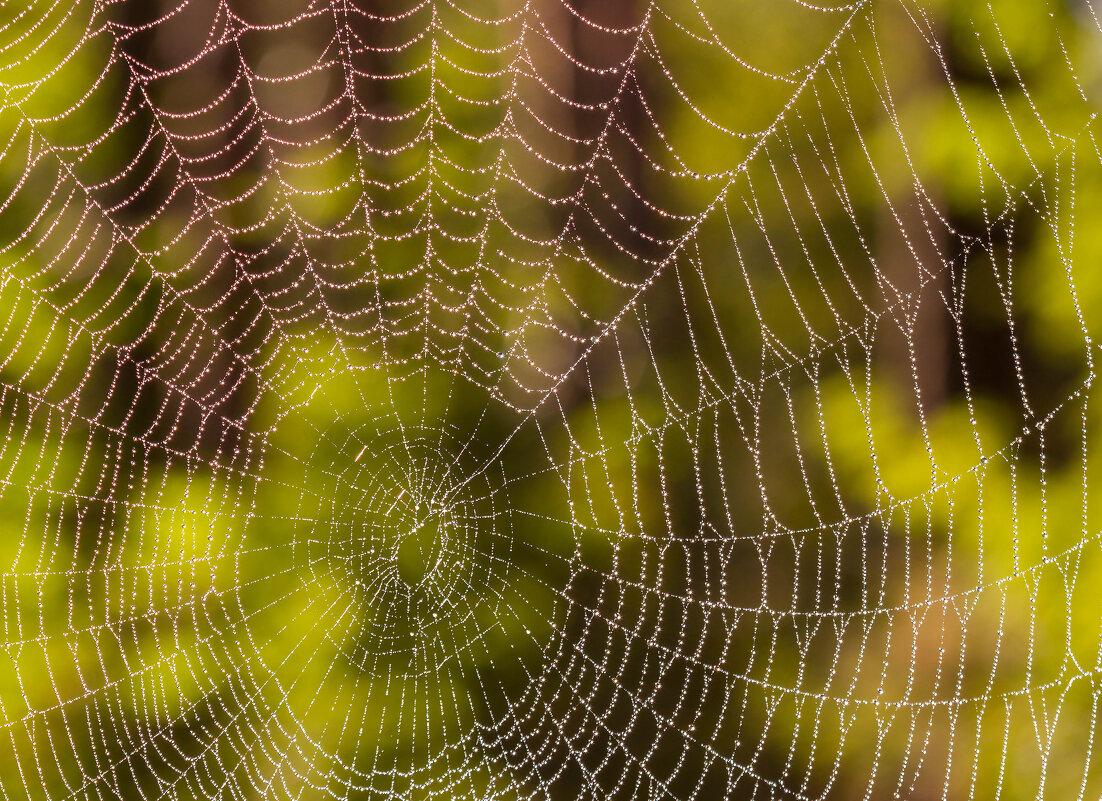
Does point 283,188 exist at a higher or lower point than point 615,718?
higher

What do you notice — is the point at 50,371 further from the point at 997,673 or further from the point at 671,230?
the point at 997,673

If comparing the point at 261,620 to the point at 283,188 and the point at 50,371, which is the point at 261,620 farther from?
the point at 283,188

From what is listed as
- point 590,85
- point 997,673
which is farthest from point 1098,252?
point 590,85

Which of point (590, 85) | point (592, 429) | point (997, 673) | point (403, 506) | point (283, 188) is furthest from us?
point (590, 85)

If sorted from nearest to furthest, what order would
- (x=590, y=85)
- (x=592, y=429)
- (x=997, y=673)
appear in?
(x=997, y=673) → (x=592, y=429) → (x=590, y=85)

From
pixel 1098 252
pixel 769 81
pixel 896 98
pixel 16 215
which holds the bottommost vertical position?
Answer: pixel 16 215

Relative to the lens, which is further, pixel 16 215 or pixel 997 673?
pixel 16 215
